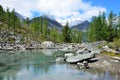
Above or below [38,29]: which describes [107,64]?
below

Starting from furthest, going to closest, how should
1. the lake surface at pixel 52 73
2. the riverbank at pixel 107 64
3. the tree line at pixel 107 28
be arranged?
1. the tree line at pixel 107 28
2. the riverbank at pixel 107 64
3. the lake surface at pixel 52 73

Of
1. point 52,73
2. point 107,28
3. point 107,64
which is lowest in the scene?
point 52,73

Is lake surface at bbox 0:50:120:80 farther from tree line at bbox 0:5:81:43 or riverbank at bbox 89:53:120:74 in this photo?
tree line at bbox 0:5:81:43

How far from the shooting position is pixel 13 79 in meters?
26.8

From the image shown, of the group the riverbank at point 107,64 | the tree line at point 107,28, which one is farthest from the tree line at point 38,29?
the riverbank at point 107,64

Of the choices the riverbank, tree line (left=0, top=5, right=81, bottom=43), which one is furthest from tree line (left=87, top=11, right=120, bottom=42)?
the riverbank

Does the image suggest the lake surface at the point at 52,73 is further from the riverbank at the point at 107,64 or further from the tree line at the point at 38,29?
the tree line at the point at 38,29

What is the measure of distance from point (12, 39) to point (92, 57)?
7164 cm

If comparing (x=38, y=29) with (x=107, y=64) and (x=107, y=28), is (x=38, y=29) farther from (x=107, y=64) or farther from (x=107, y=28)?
(x=107, y=64)

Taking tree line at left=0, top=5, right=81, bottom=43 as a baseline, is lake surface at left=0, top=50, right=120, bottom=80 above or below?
below

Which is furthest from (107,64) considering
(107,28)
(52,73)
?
(107,28)

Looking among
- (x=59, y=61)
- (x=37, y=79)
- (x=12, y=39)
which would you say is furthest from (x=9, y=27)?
(x=37, y=79)

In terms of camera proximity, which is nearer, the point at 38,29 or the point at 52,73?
the point at 52,73

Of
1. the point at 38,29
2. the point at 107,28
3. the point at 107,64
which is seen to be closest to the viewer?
the point at 107,64
